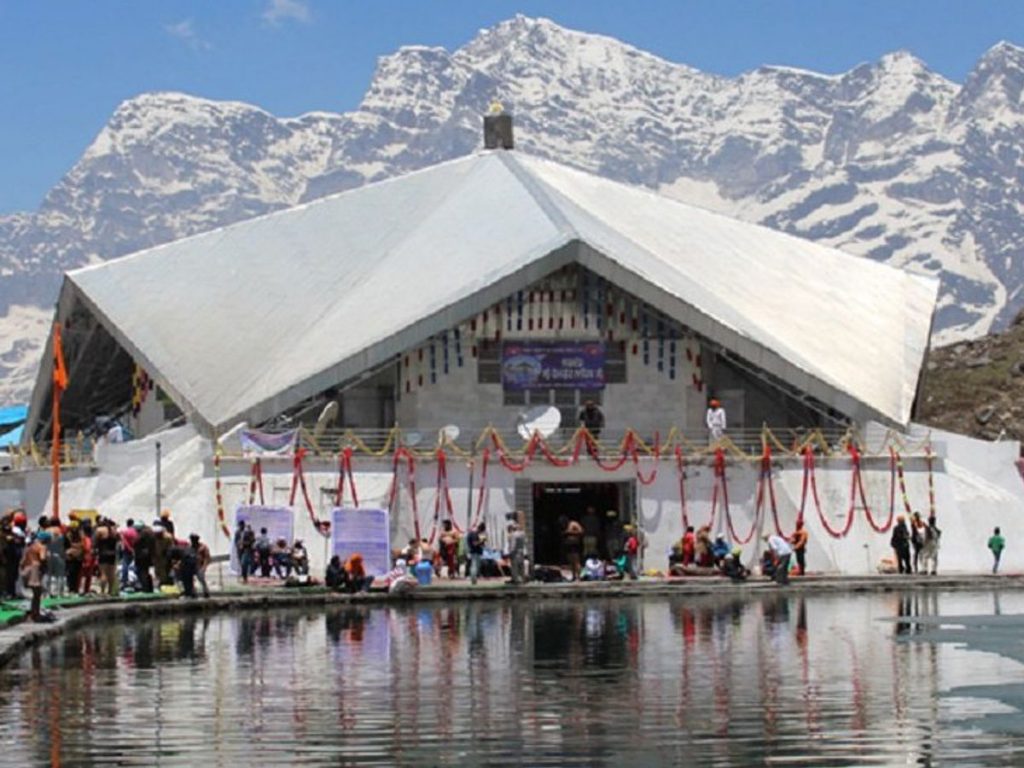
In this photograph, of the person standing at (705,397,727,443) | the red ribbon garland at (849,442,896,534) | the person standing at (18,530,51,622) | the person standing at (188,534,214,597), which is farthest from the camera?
the person standing at (705,397,727,443)

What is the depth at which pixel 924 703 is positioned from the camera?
905 inches

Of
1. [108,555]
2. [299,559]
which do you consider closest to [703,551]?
[299,559]

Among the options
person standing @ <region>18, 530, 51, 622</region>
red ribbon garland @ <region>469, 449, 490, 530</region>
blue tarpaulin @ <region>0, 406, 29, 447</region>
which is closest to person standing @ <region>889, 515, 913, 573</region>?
red ribbon garland @ <region>469, 449, 490, 530</region>

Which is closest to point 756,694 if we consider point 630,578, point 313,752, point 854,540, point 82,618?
point 313,752

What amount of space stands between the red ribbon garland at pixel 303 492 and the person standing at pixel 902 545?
1124 cm

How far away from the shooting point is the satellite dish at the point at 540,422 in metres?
54.3

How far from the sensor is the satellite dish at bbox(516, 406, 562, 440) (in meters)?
54.3

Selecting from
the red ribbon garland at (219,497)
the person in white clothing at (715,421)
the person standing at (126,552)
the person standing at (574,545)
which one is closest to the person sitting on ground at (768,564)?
the person standing at (574,545)

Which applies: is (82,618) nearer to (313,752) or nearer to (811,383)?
(313,752)

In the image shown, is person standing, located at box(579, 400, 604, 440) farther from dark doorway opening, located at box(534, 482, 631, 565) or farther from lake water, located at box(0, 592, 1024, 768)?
lake water, located at box(0, 592, 1024, 768)

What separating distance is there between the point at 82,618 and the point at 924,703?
16286 millimetres

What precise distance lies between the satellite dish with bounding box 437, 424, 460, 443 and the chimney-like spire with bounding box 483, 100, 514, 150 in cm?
1633

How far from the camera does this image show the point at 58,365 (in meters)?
51.7

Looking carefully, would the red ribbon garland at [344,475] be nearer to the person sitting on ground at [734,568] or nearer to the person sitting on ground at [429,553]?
the person sitting on ground at [429,553]
